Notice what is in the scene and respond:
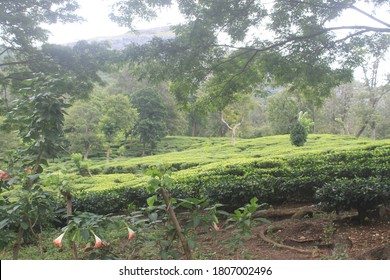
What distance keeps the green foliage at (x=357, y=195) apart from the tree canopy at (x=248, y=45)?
1.77 metres

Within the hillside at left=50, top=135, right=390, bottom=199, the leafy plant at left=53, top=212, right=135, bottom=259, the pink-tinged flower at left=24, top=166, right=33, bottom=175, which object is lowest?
the hillside at left=50, top=135, right=390, bottom=199

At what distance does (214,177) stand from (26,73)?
3882 mm

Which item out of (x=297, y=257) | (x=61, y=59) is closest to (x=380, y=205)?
(x=297, y=257)

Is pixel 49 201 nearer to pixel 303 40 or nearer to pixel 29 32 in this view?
pixel 303 40

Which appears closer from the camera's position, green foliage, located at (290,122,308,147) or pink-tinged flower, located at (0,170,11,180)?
pink-tinged flower, located at (0,170,11,180)

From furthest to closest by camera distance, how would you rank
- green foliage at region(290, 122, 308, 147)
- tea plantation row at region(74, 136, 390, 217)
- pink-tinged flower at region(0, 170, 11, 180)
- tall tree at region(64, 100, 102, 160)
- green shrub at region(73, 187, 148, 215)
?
tall tree at region(64, 100, 102, 160), green foliage at region(290, 122, 308, 147), green shrub at region(73, 187, 148, 215), tea plantation row at region(74, 136, 390, 217), pink-tinged flower at region(0, 170, 11, 180)

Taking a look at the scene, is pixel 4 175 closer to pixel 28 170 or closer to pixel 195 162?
pixel 28 170

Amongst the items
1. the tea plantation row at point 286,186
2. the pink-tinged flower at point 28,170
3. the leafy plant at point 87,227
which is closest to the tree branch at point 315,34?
the tea plantation row at point 286,186

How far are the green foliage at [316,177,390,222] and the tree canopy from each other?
5.80 ft

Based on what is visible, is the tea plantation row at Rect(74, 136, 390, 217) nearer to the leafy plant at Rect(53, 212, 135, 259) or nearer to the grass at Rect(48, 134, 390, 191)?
the grass at Rect(48, 134, 390, 191)

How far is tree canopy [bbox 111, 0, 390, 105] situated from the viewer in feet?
13.8

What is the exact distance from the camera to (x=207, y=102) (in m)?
5.09

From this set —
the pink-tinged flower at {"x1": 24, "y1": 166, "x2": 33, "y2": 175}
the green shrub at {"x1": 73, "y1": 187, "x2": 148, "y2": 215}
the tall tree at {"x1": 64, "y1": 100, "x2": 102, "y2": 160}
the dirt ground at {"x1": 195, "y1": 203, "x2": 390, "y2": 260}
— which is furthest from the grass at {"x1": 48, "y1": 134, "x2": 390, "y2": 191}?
the tall tree at {"x1": 64, "y1": 100, "x2": 102, "y2": 160}

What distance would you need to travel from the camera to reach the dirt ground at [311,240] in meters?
2.86
